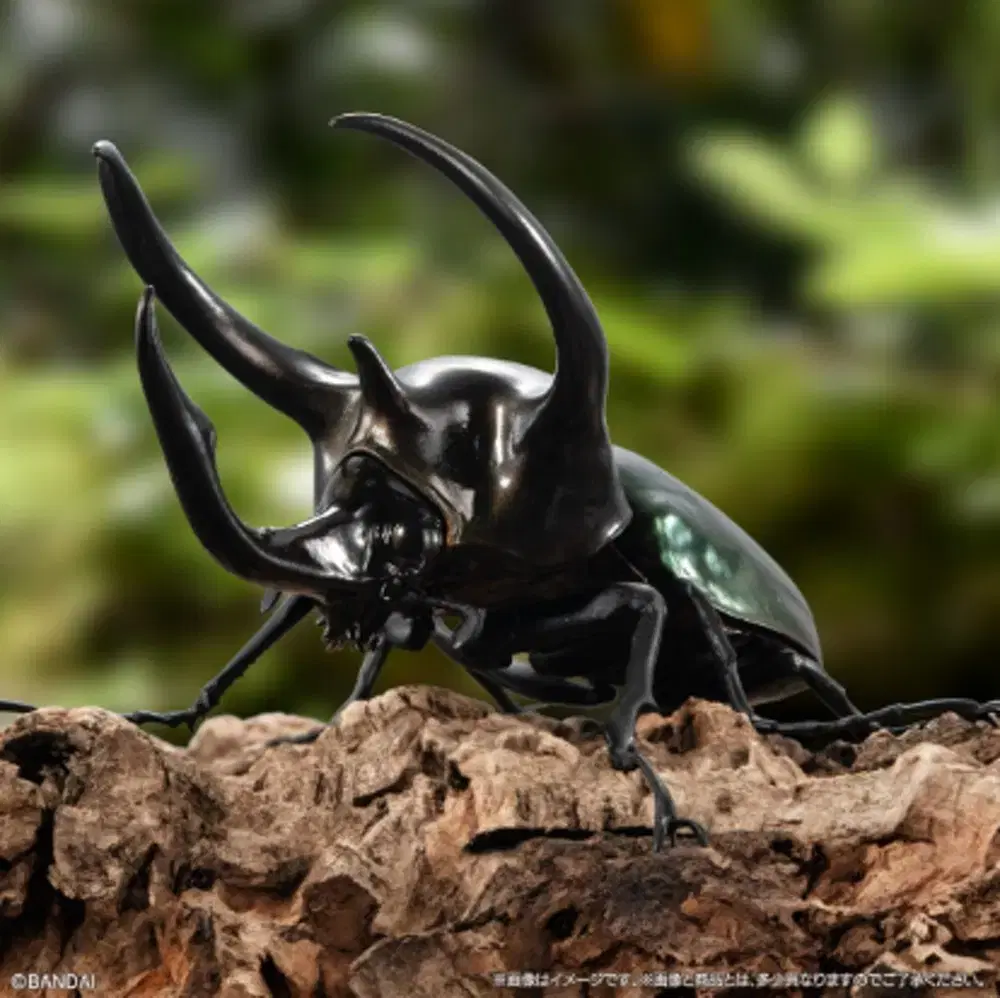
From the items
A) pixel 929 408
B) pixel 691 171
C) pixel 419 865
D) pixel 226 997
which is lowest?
pixel 226 997

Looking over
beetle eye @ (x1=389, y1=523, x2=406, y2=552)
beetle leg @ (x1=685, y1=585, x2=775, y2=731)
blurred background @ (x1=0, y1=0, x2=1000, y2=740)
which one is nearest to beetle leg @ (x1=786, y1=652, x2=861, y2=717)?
beetle leg @ (x1=685, y1=585, x2=775, y2=731)

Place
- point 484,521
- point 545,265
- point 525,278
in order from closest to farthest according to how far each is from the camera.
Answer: point 545,265 < point 484,521 < point 525,278

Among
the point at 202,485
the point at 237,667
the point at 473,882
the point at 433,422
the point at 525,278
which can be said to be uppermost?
the point at 525,278

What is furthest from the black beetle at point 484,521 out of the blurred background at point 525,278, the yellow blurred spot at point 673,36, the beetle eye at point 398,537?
the yellow blurred spot at point 673,36

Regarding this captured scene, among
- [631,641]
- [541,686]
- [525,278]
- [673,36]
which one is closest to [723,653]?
[631,641]

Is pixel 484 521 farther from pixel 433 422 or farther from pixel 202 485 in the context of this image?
pixel 202 485

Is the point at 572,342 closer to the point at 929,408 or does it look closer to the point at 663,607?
the point at 663,607

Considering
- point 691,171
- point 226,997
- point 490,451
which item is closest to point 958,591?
point 691,171
